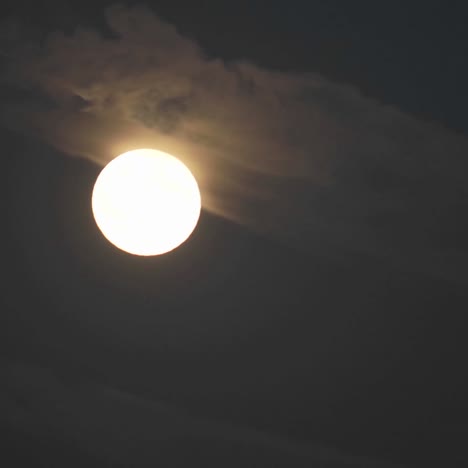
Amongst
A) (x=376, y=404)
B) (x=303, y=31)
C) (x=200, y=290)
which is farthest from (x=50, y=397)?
(x=303, y=31)

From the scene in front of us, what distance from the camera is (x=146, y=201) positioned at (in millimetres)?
2752

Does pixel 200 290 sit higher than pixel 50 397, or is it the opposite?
pixel 200 290

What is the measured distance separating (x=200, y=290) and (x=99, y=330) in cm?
70

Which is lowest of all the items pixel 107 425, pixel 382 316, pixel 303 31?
pixel 107 425

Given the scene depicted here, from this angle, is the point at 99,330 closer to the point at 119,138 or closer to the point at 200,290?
the point at 200,290

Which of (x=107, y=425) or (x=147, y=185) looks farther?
(x=107, y=425)

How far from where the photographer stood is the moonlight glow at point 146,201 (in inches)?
109

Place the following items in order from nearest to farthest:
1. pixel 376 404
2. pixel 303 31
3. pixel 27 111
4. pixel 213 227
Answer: pixel 303 31 → pixel 27 111 → pixel 213 227 → pixel 376 404

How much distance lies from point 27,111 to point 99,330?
136 centimetres

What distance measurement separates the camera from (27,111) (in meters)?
2.98

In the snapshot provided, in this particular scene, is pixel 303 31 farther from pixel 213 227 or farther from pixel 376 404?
pixel 376 404

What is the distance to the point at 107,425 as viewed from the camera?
403 centimetres

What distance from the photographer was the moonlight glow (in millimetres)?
2768

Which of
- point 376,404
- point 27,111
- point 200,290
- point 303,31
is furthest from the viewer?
point 376,404
